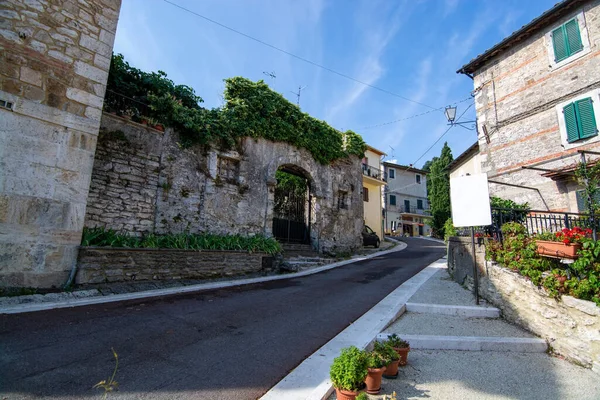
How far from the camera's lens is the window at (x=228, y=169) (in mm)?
10406

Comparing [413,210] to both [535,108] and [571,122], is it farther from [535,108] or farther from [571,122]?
[571,122]

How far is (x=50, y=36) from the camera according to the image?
5922mm

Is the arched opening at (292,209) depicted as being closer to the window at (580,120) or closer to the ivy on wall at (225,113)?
the ivy on wall at (225,113)

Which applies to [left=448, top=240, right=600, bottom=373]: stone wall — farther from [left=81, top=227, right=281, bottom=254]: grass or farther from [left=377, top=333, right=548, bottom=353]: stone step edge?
[left=81, top=227, right=281, bottom=254]: grass

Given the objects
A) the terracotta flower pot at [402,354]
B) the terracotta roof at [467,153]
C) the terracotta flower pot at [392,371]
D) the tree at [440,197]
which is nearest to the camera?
the terracotta flower pot at [392,371]

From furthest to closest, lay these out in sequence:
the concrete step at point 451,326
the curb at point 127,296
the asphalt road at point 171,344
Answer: the curb at point 127,296, the concrete step at point 451,326, the asphalt road at point 171,344

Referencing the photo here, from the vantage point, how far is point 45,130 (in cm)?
569

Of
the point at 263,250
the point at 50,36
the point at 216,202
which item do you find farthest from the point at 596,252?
the point at 50,36

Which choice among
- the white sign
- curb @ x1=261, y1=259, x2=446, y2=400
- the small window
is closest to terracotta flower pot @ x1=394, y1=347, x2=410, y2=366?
curb @ x1=261, y1=259, x2=446, y2=400

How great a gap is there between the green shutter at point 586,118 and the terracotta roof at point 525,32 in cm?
341

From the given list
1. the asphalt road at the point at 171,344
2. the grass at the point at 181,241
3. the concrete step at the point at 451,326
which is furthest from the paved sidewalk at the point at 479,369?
the grass at the point at 181,241

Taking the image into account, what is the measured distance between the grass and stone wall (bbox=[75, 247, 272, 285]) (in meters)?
0.20

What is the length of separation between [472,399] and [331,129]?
42.9 feet

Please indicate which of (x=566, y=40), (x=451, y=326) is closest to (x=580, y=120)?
(x=566, y=40)
